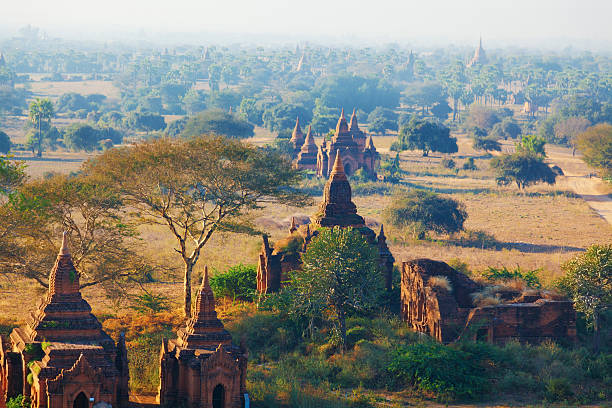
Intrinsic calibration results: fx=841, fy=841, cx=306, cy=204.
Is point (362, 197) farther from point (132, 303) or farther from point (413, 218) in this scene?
point (132, 303)

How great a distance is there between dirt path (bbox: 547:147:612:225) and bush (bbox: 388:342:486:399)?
3559 cm

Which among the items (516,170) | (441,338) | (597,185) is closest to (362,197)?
(516,170)

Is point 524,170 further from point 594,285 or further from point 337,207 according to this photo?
point 594,285

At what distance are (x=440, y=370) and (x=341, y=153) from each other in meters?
43.0

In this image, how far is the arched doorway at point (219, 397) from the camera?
20.7 m

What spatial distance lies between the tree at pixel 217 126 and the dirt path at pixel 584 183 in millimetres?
32463

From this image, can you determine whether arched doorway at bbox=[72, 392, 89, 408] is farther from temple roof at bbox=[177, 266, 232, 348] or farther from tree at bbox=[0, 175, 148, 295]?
tree at bbox=[0, 175, 148, 295]

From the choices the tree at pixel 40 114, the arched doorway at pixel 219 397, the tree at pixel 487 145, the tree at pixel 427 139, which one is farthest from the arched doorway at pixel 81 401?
the tree at pixel 487 145

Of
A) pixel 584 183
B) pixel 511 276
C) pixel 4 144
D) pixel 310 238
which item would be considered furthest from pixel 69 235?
pixel 584 183

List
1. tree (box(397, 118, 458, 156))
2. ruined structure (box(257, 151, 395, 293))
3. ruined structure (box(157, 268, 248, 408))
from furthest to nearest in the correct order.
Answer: tree (box(397, 118, 458, 156)) → ruined structure (box(257, 151, 395, 293)) → ruined structure (box(157, 268, 248, 408))

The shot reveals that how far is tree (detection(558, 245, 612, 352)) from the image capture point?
27.2 m

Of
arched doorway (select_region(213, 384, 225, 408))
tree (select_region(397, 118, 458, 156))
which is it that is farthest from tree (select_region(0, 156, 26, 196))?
tree (select_region(397, 118, 458, 156))

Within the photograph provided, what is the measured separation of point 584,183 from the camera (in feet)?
243

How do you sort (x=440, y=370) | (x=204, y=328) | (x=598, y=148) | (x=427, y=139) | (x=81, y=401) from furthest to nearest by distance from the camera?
(x=427, y=139) < (x=598, y=148) < (x=440, y=370) < (x=204, y=328) < (x=81, y=401)
